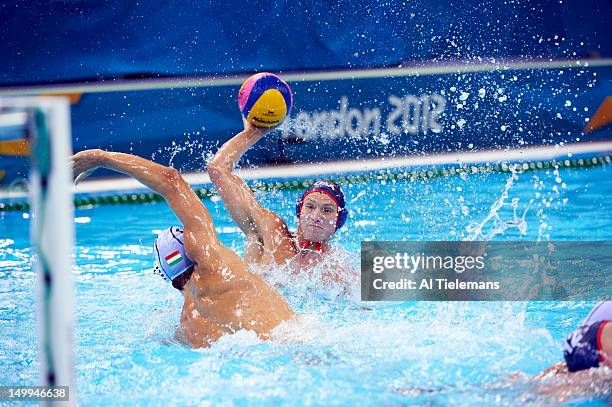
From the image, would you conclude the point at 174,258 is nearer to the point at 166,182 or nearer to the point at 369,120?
the point at 166,182

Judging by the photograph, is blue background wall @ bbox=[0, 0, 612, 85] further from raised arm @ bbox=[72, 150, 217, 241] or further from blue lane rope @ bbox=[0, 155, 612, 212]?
raised arm @ bbox=[72, 150, 217, 241]

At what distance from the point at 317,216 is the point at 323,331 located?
0.80m

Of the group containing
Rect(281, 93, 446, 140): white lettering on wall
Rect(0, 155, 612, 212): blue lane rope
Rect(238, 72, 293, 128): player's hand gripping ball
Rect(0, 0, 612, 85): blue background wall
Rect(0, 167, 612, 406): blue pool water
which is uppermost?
Rect(0, 0, 612, 85): blue background wall

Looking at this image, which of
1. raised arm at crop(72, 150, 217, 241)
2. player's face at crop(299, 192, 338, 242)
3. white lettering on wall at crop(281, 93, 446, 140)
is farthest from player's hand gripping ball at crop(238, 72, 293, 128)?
white lettering on wall at crop(281, 93, 446, 140)

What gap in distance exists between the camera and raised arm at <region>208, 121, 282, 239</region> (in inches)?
131

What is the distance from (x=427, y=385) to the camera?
2438 mm

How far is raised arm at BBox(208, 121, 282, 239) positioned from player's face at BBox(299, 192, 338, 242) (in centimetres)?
17

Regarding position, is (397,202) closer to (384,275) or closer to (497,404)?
(384,275)

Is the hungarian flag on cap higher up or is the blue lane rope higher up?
the blue lane rope

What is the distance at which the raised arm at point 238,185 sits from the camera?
3320mm

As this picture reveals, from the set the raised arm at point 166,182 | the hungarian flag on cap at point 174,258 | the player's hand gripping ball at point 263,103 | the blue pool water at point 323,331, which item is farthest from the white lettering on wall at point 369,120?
the hungarian flag on cap at point 174,258

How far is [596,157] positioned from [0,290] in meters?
4.72

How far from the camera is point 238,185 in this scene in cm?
346

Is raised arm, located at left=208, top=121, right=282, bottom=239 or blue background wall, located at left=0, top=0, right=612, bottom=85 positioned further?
blue background wall, located at left=0, top=0, right=612, bottom=85
